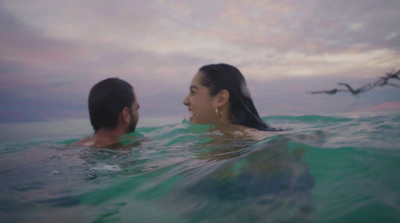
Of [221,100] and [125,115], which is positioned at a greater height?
[221,100]

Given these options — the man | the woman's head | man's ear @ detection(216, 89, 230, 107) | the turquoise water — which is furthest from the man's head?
the turquoise water

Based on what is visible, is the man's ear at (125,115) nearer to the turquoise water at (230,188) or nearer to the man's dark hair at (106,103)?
the man's dark hair at (106,103)

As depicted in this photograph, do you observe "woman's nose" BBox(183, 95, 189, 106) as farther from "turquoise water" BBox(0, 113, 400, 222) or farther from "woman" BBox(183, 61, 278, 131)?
"turquoise water" BBox(0, 113, 400, 222)

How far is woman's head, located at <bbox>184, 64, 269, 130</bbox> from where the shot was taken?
4.91 m

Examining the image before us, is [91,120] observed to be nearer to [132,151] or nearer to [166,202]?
[132,151]

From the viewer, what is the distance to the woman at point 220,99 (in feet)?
16.1

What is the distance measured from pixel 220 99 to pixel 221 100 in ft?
0.08

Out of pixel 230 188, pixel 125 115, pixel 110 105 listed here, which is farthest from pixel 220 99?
pixel 230 188

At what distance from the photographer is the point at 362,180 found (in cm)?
172

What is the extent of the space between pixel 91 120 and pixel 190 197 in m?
3.96

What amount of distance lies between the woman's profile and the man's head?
115cm

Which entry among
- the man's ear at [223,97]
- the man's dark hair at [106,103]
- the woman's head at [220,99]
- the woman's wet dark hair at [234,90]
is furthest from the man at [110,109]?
the man's ear at [223,97]

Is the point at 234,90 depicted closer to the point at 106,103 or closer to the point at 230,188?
the point at 106,103

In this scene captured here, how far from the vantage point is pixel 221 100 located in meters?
4.91
